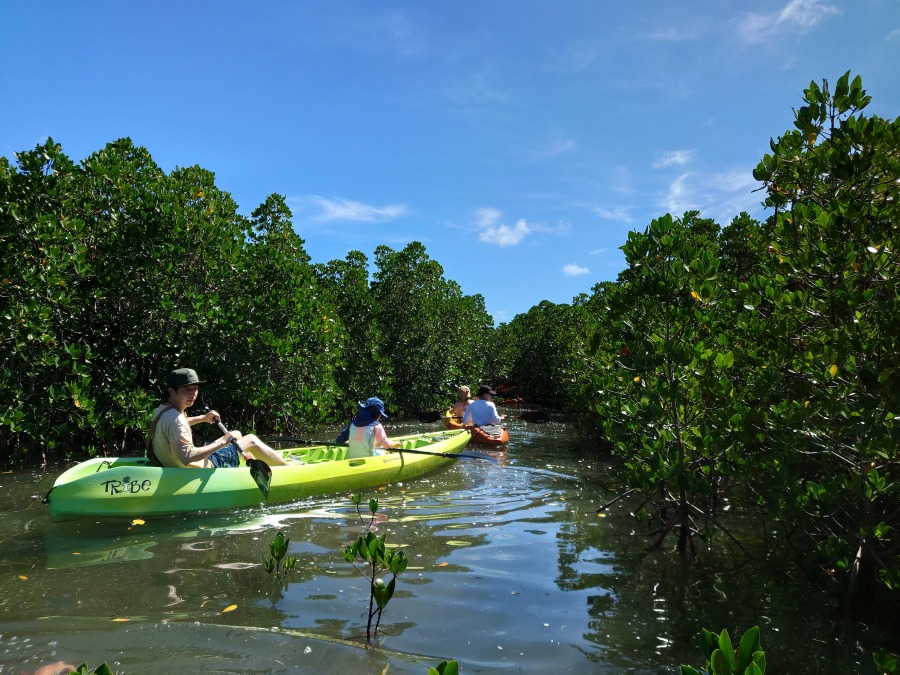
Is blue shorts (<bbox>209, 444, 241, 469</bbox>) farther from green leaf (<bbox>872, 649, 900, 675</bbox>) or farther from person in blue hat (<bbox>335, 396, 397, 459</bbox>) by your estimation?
green leaf (<bbox>872, 649, 900, 675</bbox>)

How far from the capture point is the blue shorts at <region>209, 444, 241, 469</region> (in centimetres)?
731

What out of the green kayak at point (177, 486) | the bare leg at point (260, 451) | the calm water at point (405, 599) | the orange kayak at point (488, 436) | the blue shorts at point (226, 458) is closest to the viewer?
the calm water at point (405, 599)

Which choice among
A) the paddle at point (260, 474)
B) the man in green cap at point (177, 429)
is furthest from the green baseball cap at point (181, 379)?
the paddle at point (260, 474)

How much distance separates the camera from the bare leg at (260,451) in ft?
25.3

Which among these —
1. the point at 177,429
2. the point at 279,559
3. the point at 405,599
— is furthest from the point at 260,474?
the point at 405,599

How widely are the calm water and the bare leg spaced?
1025 millimetres

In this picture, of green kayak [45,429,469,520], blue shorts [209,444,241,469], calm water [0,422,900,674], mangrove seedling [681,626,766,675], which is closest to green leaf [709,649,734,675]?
mangrove seedling [681,626,766,675]

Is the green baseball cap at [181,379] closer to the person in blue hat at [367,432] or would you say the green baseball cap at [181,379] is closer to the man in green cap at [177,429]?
the man in green cap at [177,429]

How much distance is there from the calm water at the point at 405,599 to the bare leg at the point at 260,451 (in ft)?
3.36

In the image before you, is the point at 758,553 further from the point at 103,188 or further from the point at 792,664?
the point at 103,188

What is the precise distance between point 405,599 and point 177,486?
350cm

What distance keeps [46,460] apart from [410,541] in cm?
772

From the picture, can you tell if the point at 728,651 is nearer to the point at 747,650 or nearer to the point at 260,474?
the point at 747,650

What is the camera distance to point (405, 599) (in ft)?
13.7
